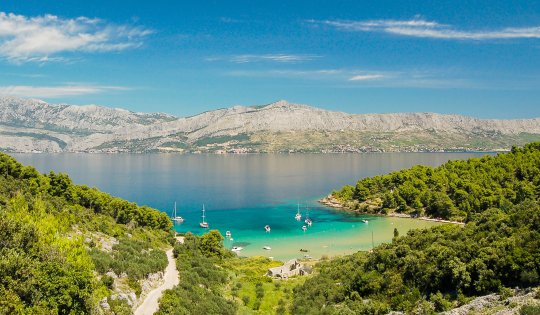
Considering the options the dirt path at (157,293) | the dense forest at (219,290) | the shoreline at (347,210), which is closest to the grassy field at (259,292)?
the dense forest at (219,290)

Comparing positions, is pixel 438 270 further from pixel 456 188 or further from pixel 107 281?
pixel 456 188

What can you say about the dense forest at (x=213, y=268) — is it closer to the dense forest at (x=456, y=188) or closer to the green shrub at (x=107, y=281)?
the green shrub at (x=107, y=281)

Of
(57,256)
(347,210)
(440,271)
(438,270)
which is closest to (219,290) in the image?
(57,256)

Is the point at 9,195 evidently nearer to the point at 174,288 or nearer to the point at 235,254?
the point at 174,288

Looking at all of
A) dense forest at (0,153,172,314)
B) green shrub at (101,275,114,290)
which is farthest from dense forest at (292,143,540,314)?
green shrub at (101,275,114,290)

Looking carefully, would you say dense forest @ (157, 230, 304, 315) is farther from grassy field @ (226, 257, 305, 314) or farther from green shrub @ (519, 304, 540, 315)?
green shrub @ (519, 304, 540, 315)

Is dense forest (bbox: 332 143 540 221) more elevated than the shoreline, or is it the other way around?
dense forest (bbox: 332 143 540 221)

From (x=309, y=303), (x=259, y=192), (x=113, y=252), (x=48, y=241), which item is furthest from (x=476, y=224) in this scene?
(x=259, y=192)
